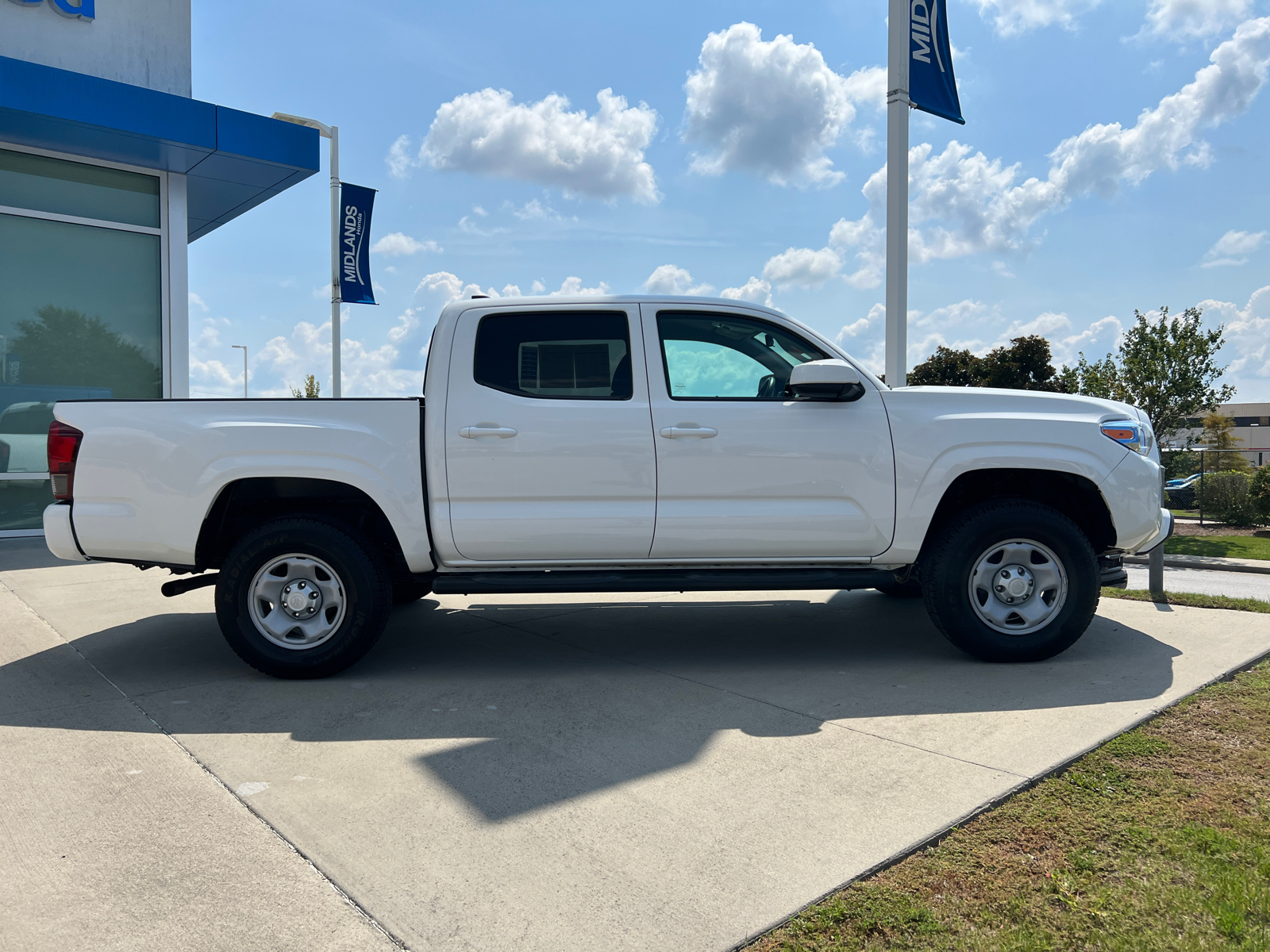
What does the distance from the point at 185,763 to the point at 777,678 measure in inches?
110

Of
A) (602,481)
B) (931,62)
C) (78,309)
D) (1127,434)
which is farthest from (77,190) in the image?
(1127,434)

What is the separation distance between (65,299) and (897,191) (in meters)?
10.9

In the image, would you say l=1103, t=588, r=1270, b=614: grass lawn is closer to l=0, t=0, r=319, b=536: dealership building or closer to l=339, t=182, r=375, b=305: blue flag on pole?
l=0, t=0, r=319, b=536: dealership building

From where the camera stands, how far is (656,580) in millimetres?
4973

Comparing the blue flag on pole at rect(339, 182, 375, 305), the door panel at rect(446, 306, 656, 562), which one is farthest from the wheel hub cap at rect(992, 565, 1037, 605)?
the blue flag on pole at rect(339, 182, 375, 305)

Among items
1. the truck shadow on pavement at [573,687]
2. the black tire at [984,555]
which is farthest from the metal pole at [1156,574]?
the black tire at [984,555]

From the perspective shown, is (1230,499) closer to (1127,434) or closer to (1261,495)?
(1261,495)

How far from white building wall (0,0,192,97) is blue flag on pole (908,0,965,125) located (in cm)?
1022

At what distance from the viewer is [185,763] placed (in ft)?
12.2

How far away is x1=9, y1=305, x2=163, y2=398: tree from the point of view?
12.4m

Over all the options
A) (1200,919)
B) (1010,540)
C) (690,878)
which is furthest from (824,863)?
(1010,540)

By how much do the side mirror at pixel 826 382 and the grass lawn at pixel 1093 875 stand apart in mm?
2134

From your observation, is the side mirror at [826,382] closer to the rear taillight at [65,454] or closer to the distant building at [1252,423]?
the rear taillight at [65,454]

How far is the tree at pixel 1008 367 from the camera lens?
41.5 m
